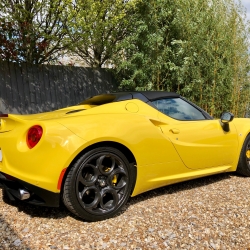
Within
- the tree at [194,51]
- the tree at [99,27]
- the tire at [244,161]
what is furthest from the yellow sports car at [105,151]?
the tree at [194,51]

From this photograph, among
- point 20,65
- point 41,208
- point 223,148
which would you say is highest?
point 20,65

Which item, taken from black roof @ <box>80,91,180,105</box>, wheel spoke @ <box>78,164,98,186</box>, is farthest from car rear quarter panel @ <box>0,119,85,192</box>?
black roof @ <box>80,91,180,105</box>

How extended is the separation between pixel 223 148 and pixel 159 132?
3.34ft

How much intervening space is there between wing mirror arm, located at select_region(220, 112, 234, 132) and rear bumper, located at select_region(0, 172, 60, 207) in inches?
82.1

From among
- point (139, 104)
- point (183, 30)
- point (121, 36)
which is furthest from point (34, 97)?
point (139, 104)

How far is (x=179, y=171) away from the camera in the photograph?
2926 millimetres

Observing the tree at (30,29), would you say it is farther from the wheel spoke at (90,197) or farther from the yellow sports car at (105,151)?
the wheel spoke at (90,197)

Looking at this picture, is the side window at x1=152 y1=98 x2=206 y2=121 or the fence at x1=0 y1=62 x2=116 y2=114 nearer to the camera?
the side window at x1=152 y1=98 x2=206 y2=121

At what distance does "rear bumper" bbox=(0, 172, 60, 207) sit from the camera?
217 cm

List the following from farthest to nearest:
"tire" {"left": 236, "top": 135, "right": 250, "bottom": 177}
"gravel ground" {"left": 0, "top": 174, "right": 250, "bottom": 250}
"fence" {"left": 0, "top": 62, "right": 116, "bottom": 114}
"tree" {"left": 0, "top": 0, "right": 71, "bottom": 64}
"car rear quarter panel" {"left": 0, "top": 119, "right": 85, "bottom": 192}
→ "fence" {"left": 0, "top": 62, "right": 116, "bottom": 114}, "tree" {"left": 0, "top": 0, "right": 71, "bottom": 64}, "tire" {"left": 236, "top": 135, "right": 250, "bottom": 177}, "car rear quarter panel" {"left": 0, "top": 119, "right": 85, "bottom": 192}, "gravel ground" {"left": 0, "top": 174, "right": 250, "bottom": 250}

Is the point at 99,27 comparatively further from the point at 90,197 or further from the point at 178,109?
the point at 90,197

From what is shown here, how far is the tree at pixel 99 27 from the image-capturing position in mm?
6473

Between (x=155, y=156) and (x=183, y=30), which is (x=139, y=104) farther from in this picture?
(x=183, y=30)

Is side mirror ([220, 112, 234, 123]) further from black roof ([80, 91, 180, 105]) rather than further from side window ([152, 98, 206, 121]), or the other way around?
black roof ([80, 91, 180, 105])
